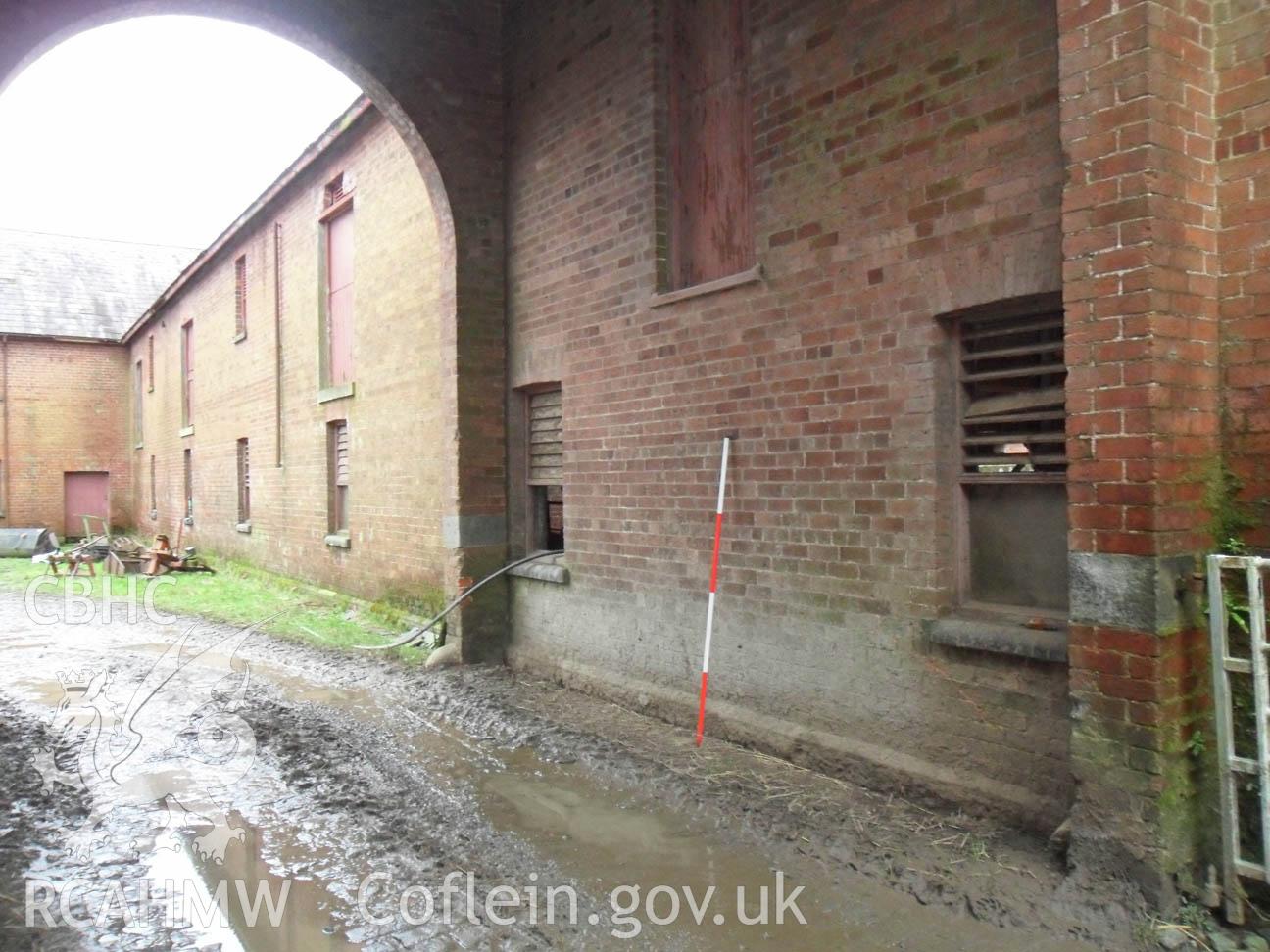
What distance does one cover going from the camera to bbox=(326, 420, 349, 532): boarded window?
13.7 meters

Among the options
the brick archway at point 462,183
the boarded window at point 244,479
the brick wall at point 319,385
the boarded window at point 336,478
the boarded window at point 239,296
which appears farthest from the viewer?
the boarded window at point 239,296

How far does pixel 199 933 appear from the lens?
3795mm

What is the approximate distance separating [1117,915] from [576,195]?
643 centimetres

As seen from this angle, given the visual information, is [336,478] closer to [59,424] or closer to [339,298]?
[339,298]

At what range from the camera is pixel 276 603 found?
1364 centimetres

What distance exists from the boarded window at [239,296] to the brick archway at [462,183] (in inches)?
441

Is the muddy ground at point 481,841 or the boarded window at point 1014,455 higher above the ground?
the boarded window at point 1014,455

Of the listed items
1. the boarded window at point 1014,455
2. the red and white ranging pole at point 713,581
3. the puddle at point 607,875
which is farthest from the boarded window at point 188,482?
the boarded window at point 1014,455

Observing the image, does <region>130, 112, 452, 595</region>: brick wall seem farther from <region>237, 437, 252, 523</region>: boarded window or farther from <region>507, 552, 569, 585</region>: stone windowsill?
<region>507, 552, 569, 585</region>: stone windowsill

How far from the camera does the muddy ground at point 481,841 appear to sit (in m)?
3.80

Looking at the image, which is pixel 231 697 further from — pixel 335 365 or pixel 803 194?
pixel 335 365

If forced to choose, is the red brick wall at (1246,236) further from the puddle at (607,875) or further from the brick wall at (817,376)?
the puddle at (607,875)

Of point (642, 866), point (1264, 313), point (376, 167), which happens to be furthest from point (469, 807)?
point (376, 167)

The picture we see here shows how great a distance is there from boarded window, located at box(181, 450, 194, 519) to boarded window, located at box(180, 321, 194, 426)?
827 millimetres
